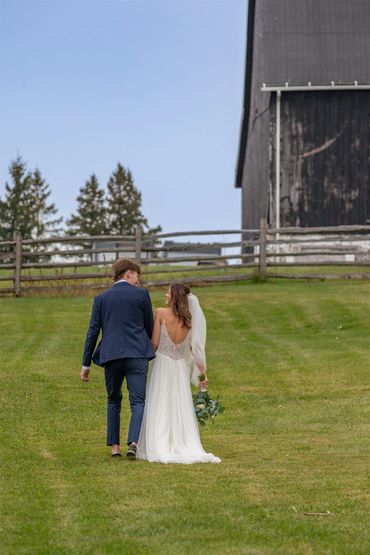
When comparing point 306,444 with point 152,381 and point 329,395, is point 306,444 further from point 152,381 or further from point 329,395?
point 329,395

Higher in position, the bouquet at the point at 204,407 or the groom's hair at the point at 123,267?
the groom's hair at the point at 123,267

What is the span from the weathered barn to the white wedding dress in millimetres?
25409

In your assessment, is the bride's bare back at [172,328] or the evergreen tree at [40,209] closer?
the bride's bare back at [172,328]

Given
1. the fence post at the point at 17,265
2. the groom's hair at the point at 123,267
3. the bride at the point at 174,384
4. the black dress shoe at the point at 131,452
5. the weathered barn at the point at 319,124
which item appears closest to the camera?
the black dress shoe at the point at 131,452

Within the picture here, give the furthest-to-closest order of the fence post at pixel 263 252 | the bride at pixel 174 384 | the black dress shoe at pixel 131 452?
the fence post at pixel 263 252
the bride at pixel 174 384
the black dress shoe at pixel 131 452

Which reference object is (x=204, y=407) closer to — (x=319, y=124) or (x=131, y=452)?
(x=131, y=452)

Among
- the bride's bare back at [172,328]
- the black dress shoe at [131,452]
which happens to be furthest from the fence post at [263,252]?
the black dress shoe at [131,452]

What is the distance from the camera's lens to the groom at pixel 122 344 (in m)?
11.5

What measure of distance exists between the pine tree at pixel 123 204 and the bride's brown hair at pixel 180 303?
76406 mm

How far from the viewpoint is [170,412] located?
11.7m

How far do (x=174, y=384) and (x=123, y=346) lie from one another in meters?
0.62

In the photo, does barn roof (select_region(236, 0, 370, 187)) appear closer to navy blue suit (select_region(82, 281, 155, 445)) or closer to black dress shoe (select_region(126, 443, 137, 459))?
navy blue suit (select_region(82, 281, 155, 445))

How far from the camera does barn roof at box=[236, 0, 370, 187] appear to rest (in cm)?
3744

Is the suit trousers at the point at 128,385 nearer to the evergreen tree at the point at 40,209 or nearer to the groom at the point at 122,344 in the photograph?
the groom at the point at 122,344
